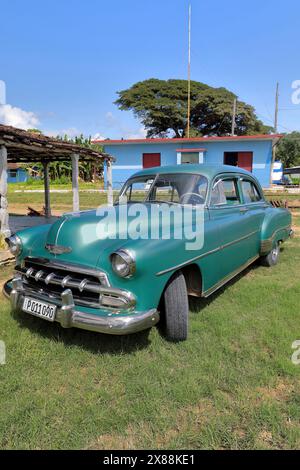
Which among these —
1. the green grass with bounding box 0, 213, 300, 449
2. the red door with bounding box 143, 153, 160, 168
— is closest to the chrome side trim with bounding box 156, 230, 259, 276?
the green grass with bounding box 0, 213, 300, 449

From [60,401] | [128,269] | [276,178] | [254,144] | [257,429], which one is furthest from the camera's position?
[276,178]

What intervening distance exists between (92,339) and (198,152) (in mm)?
19289

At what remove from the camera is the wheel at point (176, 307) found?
294 cm

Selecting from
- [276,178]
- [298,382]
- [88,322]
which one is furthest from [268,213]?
[276,178]

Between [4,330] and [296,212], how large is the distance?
37.3ft

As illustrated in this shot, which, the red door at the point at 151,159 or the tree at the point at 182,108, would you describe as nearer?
the red door at the point at 151,159

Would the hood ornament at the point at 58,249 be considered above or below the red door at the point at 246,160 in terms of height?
below

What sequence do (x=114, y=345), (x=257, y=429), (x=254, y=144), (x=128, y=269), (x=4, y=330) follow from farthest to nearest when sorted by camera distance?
(x=254, y=144) < (x=4, y=330) < (x=114, y=345) < (x=128, y=269) < (x=257, y=429)

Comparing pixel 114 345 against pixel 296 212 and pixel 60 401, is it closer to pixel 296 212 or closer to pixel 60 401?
pixel 60 401

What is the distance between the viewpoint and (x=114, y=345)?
10.1ft

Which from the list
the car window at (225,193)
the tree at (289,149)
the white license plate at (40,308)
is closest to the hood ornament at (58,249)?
the white license plate at (40,308)

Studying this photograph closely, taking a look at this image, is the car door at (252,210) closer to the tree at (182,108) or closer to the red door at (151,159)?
the red door at (151,159)

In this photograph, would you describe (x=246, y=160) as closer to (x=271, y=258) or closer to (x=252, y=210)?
(x=271, y=258)

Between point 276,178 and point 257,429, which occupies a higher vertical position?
point 276,178
